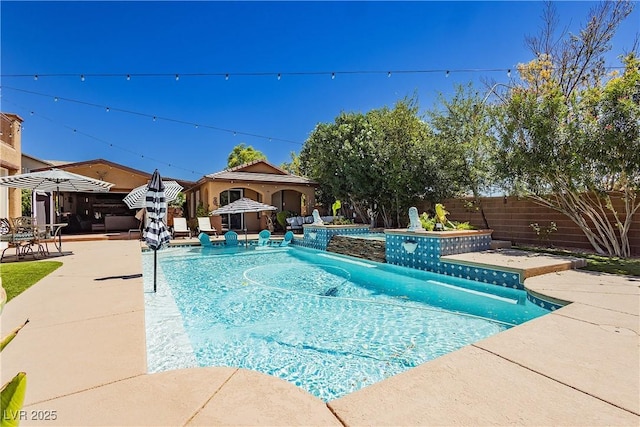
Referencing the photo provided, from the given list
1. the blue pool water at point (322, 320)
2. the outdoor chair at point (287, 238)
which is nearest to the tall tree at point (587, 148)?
the blue pool water at point (322, 320)

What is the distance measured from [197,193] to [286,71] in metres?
13.1

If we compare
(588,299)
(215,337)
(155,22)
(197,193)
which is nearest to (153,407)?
(215,337)

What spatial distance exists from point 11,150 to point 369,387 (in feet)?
59.7

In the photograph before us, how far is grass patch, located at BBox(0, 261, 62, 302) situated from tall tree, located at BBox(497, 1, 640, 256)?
10.8 metres

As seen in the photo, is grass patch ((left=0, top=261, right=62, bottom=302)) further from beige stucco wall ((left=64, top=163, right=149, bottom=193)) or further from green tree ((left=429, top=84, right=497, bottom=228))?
green tree ((left=429, top=84, right=497, bottom=228))

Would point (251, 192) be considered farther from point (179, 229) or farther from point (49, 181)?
point (49, 181)

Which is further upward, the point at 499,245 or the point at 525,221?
the point at 525,221

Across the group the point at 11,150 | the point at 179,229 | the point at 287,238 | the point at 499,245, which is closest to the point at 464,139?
the point at 499,245

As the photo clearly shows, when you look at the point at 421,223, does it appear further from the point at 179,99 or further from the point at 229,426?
the point at 179,99

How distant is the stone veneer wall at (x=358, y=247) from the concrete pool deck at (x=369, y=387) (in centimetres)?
666

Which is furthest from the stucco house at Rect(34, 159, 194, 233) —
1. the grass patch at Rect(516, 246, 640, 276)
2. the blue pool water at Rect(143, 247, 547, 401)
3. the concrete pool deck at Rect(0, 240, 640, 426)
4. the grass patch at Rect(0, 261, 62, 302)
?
the grass patch at Rect(516, 246, 640, 276)

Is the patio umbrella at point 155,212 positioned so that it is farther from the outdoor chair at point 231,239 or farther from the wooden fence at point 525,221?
the wooden fence at point 525,221

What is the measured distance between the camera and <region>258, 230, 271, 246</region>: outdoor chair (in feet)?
47.2

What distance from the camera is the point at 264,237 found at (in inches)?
571
